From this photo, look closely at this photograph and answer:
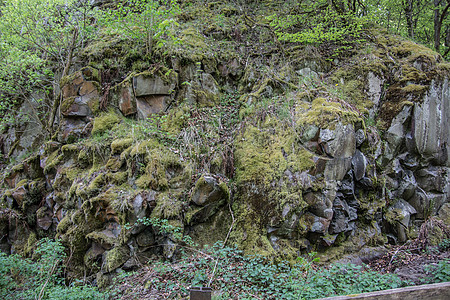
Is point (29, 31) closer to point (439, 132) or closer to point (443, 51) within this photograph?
point (439, 132)

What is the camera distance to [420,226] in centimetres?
645

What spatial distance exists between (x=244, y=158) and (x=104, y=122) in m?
3.72

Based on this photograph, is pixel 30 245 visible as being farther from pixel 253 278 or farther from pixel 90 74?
pixel 253 278

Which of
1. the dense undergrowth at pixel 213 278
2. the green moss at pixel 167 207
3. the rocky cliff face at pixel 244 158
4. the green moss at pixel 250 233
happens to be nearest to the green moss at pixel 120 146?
the rocky cliff face at pixel 244 158

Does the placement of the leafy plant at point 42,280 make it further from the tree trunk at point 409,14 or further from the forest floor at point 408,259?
the tree trunk at point 409,14

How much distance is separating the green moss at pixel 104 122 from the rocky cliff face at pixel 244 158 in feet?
0.09

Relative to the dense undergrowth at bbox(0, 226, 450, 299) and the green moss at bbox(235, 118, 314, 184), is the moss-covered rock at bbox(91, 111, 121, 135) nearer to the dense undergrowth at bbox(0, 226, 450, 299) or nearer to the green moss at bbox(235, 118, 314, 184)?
the dense undergrowth at bbox(0, 226, 450, 299)

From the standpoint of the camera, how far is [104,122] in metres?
6.82

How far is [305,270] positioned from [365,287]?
107 cm

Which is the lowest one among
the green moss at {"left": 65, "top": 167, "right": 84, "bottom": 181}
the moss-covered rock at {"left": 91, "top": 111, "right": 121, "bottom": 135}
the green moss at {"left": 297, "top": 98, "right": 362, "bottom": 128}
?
the green moss at {"left": 65, "top": 167, "right": 84, "bottom": 181}

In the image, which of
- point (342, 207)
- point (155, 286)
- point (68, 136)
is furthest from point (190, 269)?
point (68, 136)

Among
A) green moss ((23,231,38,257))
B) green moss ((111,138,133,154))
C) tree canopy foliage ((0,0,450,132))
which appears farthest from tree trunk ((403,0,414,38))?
green moss ((23,231,38,257))

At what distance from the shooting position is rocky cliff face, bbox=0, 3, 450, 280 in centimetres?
533

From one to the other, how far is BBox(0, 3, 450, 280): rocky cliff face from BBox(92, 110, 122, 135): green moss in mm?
27
